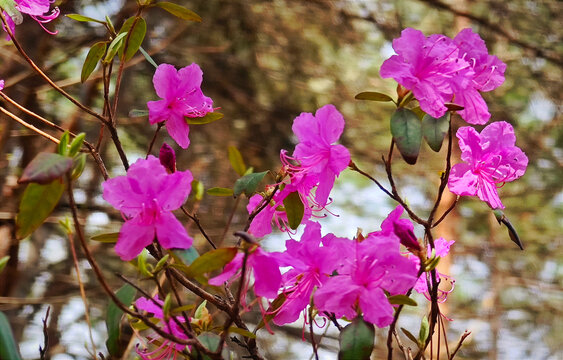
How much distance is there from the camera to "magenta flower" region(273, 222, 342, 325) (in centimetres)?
69

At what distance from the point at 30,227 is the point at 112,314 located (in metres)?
0.12

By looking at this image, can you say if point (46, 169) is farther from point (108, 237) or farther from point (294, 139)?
point (294, 139)

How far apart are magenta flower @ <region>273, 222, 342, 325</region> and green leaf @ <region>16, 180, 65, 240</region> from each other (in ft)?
0.75

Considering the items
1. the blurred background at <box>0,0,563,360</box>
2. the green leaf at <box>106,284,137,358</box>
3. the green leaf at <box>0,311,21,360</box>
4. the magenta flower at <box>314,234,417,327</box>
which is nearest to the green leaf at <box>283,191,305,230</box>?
the magenta flower at <box>314,234,417,327</box>

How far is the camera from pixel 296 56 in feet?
15.5

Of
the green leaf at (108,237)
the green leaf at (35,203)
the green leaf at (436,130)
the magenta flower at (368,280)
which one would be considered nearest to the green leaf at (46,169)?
the green leaf at (35,203)

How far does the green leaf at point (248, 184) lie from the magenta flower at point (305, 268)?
81 mm

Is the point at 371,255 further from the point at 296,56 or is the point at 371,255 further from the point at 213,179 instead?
the point at 296,56

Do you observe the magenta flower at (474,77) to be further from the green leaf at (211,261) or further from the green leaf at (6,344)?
the green leaf at (6,344)

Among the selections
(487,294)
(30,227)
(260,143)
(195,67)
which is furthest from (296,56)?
(30,227)

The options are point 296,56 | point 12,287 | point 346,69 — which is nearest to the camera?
point 12,287

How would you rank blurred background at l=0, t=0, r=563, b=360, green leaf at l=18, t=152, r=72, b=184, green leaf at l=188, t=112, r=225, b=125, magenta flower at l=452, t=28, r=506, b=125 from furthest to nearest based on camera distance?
blurred background at l=0, t=0, r=563, b=360 < green leaf at l=188, t=112, r=225, b=125 < magenta flower at l=452, t=28, r=506, b=125 < green leaf at l=18, t=152, r=72, b=184

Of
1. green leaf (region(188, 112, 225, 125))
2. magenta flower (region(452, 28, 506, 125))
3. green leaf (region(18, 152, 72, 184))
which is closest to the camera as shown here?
green leaf (region(18, 152, 72, 184))

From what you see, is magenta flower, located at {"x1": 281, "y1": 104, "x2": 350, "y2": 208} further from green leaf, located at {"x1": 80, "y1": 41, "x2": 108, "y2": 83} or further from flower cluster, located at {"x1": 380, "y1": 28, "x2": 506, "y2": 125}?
green leaf, located at {"x1": 80, "y1": 41, "x2": 108, "y2": 83}
